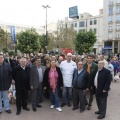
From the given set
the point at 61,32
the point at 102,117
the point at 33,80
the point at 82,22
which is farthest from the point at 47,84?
the point at 82,22

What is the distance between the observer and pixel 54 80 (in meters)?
6.68

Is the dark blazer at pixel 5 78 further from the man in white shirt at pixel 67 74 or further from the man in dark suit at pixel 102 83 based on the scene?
the man in dark suit at pixel 102 83

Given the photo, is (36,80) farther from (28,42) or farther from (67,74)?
(28,42)

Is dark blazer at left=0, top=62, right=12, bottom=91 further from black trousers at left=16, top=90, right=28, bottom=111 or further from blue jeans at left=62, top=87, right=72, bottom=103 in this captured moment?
blue jeans at left=62, top=87, right=72, bottom=103

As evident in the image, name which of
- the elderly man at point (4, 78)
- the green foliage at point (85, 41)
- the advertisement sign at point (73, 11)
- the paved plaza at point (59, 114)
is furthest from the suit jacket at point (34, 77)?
the advertisement sign at point (73, 11)

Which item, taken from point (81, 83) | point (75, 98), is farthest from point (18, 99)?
point (81, 83)

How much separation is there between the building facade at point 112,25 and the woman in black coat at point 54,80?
5136cm

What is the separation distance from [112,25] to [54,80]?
53.3 m

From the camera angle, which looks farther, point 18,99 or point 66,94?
point 66,94

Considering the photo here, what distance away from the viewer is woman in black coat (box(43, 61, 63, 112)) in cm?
668

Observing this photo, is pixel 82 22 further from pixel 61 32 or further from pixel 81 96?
pixel 81 96

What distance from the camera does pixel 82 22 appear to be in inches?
2697

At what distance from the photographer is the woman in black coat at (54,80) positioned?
6.68 metres

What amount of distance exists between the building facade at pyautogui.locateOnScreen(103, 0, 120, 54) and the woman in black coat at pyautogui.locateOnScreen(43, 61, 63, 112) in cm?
5136
